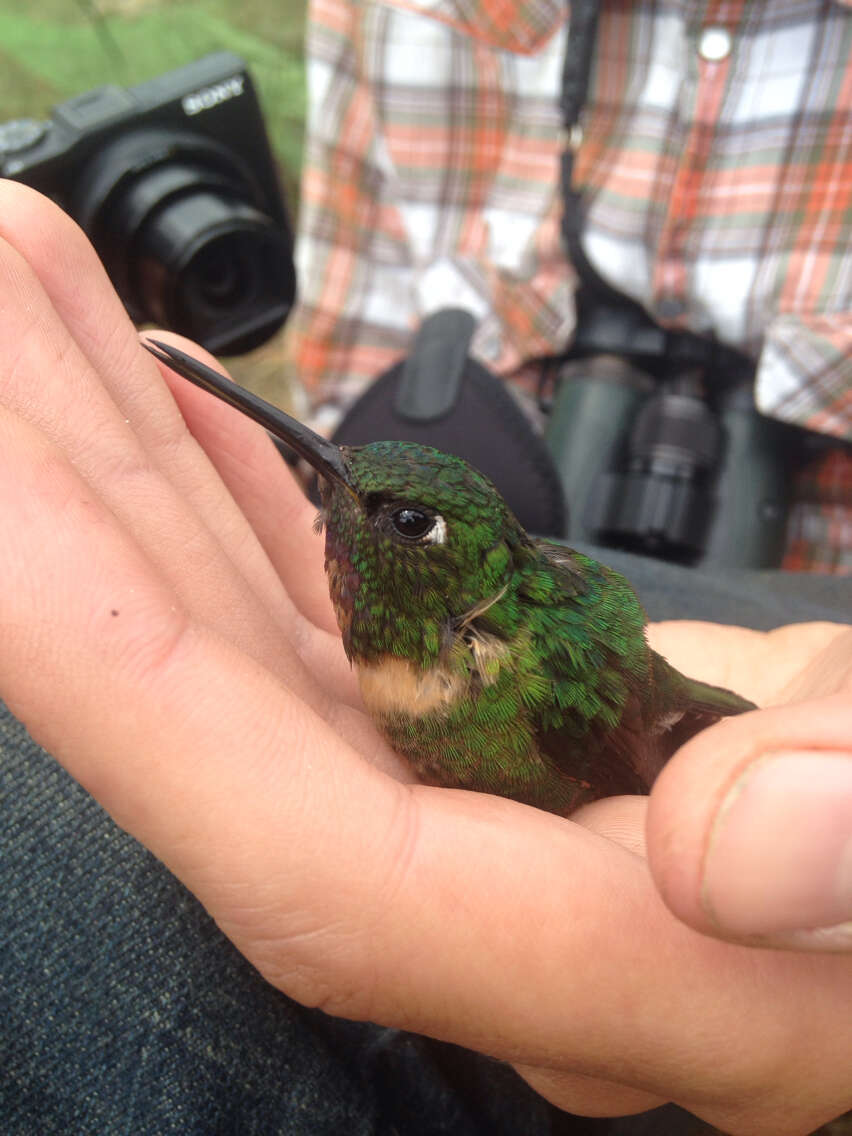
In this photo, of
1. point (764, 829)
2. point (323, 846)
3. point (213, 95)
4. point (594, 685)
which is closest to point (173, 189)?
point (213, 95)

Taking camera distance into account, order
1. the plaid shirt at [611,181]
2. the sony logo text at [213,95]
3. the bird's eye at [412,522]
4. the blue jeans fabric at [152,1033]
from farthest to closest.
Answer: the plaid shirt at [611,181] → the sony logo text at [213,95] → the bird's eye at [412,522] → the blue jeans fabric at [152,1033]

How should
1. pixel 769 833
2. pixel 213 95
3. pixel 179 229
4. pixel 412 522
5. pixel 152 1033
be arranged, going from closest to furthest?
pixel 769 833 → pixel 152 1033 → pixel 412 522 → pixel 179 229 → pixel 213 95

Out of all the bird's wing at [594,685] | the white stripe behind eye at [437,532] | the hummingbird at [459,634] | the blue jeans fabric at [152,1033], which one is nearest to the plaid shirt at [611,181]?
the bird's wing at [594,685]

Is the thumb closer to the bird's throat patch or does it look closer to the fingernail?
the fingernail

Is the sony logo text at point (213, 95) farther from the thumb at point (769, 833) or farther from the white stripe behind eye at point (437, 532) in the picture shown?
the thumb at point (769, 833)

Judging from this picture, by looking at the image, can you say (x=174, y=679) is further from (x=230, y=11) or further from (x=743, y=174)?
(x=230, y=11)

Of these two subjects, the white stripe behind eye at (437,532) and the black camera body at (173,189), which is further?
the black camera body at (173,189)

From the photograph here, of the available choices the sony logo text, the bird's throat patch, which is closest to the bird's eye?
the bird's throat patch

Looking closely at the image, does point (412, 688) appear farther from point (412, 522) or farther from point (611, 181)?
point (611, 181)
